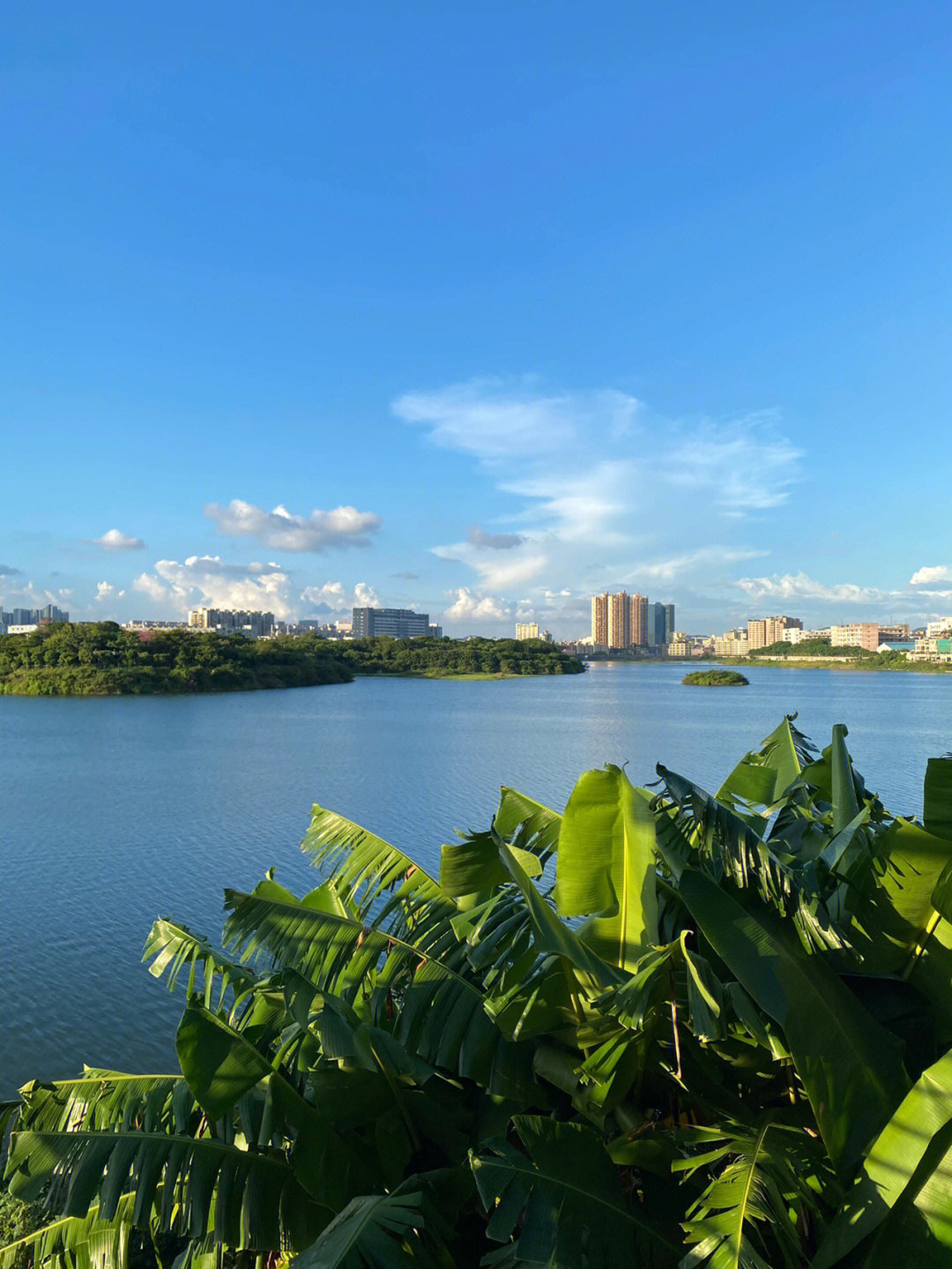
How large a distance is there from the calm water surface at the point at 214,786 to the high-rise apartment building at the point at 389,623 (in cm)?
8822

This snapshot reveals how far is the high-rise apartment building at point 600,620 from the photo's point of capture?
137625 millimetres

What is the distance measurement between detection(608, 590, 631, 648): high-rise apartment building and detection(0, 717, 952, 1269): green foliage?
13481 centimetres

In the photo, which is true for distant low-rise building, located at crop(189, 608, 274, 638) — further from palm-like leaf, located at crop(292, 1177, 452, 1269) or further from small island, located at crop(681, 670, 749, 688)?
palm-like leaf, located at crop(292, 1177, 452, 1269)

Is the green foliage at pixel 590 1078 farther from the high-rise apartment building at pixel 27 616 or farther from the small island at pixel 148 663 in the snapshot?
the high-rise apartment building at pixel 27 616

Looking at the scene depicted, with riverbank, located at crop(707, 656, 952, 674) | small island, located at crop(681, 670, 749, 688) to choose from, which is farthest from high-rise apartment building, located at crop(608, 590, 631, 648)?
small island, located at crop(681, 670, 749, 688)

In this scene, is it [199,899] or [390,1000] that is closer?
[390,1000]

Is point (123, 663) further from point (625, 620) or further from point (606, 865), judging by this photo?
point (625, 620)

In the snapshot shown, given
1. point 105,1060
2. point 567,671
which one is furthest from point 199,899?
point 567,671

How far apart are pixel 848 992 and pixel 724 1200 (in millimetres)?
575

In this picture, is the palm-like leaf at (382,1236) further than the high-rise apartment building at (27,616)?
No

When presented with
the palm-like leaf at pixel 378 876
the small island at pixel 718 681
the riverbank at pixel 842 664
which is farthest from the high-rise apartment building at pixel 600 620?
the palm-like leaf at pixel 378 876

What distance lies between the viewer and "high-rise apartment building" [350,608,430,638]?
13650 centimetres

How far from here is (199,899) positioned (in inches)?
430

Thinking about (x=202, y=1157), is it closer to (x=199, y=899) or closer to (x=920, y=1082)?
(x=920, y=1082)
